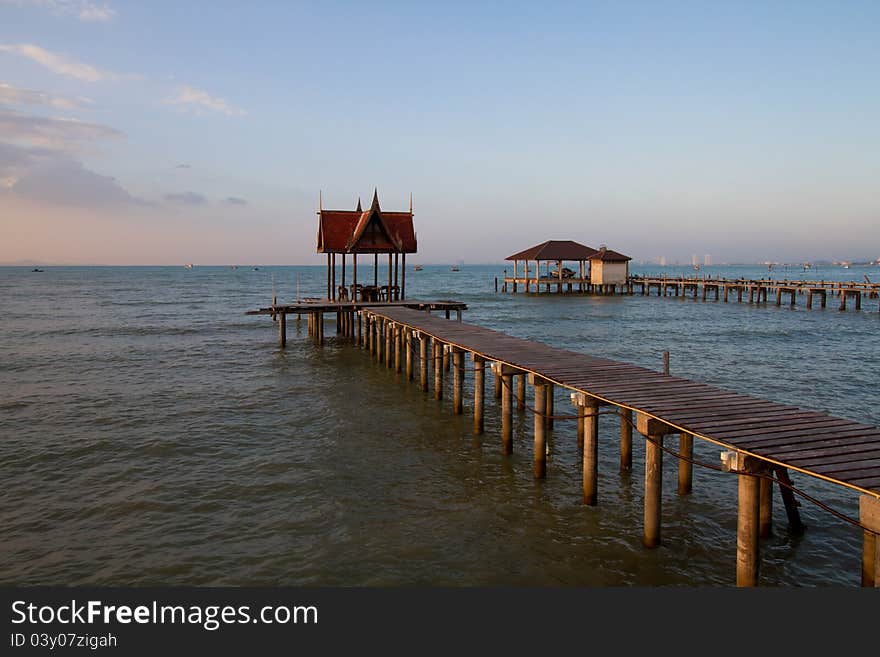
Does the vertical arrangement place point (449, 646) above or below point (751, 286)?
below

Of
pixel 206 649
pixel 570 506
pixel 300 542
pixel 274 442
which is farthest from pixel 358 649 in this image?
pixel 274 442

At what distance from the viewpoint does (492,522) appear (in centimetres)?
845

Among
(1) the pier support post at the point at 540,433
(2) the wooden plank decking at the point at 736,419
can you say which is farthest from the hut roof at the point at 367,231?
(1) the pier support post at the point at 540,433

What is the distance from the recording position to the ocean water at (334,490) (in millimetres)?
7246

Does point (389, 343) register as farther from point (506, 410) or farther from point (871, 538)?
point (871, 538)

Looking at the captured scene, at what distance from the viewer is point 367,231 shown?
2833cm

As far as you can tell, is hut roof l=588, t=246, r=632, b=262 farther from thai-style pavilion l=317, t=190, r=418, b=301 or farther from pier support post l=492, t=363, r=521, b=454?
pier support post l=492, t=363, r=521, b=454

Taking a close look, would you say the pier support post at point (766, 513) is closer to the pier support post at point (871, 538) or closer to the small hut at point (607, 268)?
the pier support post at point (871, 538)

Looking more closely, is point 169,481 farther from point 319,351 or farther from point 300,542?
point 319,351

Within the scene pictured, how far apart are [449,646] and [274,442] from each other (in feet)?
27.0

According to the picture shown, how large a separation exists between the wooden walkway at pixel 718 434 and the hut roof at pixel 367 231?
51.6 feet

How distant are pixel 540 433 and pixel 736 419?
3.34m

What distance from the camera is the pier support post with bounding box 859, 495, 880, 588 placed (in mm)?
5055

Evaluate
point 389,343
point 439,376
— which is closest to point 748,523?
point 439,376
